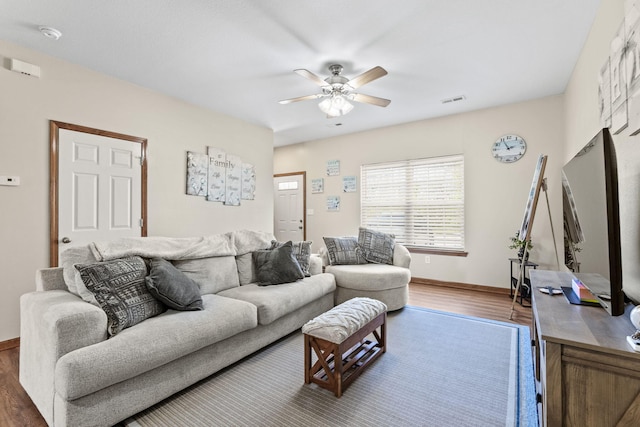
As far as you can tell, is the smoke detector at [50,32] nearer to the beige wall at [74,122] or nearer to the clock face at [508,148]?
the beige wall at [74,122]

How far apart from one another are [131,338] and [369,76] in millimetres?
2629

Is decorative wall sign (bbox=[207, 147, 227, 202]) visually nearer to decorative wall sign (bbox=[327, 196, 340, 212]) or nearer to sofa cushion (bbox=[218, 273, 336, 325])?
sofa cushion (bbox=[218, 273, 336, 325])

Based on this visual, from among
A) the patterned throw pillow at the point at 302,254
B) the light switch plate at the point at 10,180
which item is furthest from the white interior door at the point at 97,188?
the patterned throw pillow at the point at 302,254

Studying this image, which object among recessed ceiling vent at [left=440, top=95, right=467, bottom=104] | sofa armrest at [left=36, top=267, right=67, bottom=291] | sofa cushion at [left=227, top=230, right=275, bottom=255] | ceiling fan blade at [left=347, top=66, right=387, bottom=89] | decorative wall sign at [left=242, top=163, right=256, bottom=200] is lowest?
sofa armrest at [left=36, top=267, right=67, bottom=291]

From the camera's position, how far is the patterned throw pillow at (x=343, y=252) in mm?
3830

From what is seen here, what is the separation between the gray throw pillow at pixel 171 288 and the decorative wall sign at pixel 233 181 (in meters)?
2.44

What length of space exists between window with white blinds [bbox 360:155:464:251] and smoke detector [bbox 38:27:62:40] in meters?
4.30

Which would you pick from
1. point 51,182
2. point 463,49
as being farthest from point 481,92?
point 51,182

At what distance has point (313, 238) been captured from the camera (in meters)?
6.21

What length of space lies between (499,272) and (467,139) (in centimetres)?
199

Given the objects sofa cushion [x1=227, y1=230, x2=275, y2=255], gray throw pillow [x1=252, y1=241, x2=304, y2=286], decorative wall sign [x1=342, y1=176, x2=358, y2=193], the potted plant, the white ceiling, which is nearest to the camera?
the white ceiling

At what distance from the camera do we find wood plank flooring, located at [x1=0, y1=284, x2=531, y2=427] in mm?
1706

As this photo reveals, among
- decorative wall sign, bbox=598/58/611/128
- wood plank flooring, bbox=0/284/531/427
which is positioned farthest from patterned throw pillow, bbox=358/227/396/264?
decorative wall sign, bbox=598/58/611/128

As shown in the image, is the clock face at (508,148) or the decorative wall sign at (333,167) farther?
the decorative wall sign at (333,167)
